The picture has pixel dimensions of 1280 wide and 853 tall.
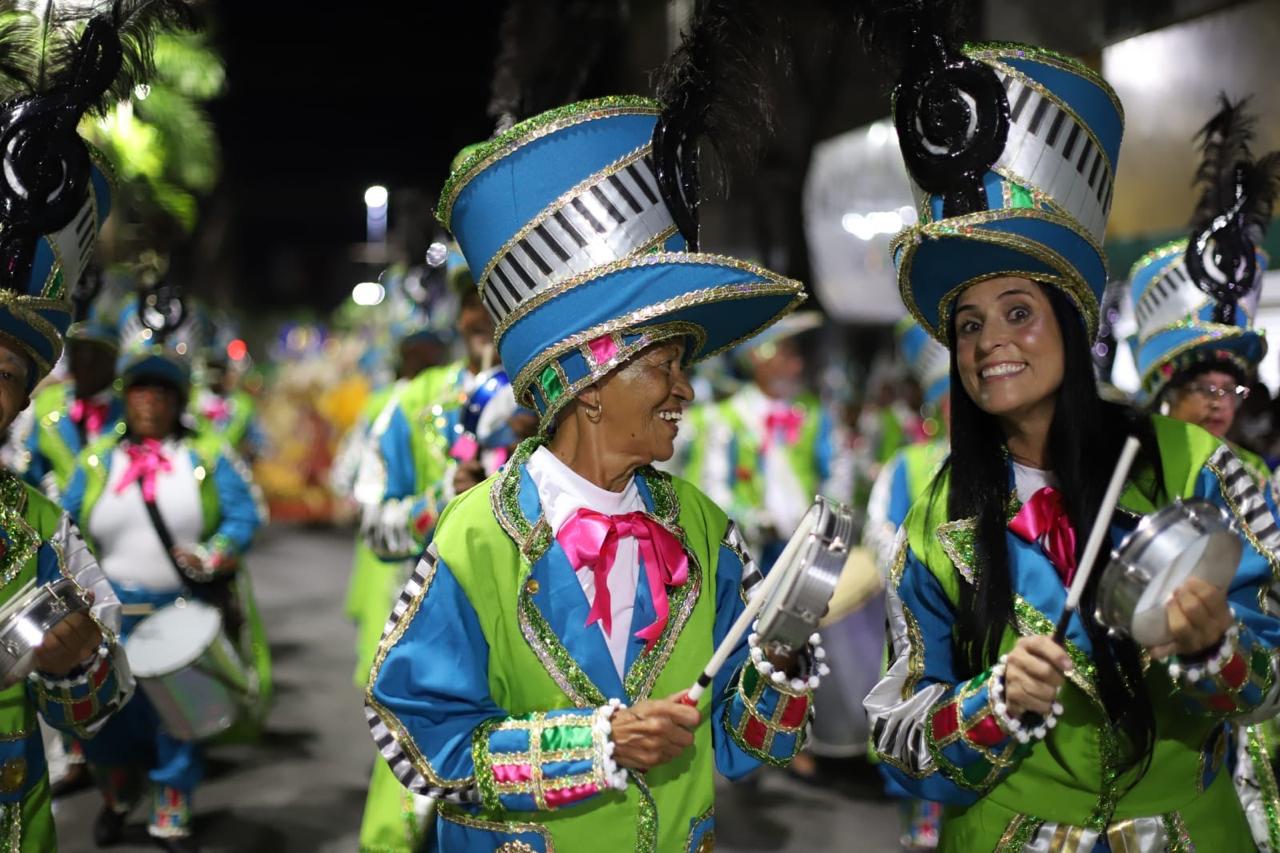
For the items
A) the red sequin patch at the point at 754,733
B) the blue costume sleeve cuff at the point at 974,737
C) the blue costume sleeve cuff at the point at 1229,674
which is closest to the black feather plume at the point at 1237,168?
the blue costume sleeve cuff at the point at 1229,674

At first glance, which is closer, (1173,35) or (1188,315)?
(1188,315)

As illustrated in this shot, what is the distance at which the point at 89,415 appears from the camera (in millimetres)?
7102

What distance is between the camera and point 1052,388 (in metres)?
2.56

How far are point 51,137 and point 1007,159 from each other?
205 cm

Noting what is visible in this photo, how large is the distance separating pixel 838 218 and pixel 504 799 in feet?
42.9

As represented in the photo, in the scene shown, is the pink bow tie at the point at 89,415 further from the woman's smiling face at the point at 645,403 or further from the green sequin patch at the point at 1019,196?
the green sequin patch at the point at 1019,196

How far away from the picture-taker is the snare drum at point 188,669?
195 inches

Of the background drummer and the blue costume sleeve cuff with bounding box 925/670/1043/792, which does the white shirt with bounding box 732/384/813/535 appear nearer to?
the background drummer

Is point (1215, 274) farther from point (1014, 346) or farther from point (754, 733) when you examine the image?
point (754, 733)

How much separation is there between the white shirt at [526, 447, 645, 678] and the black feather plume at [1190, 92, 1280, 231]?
2155 mm

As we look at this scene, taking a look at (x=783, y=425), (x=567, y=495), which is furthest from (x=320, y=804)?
(x=567, y=495)

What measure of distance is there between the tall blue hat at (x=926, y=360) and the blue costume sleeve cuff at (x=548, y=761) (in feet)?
13.9

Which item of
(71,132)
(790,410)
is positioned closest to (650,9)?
(790,410)

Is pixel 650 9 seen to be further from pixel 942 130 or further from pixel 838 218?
pixel 942 130
